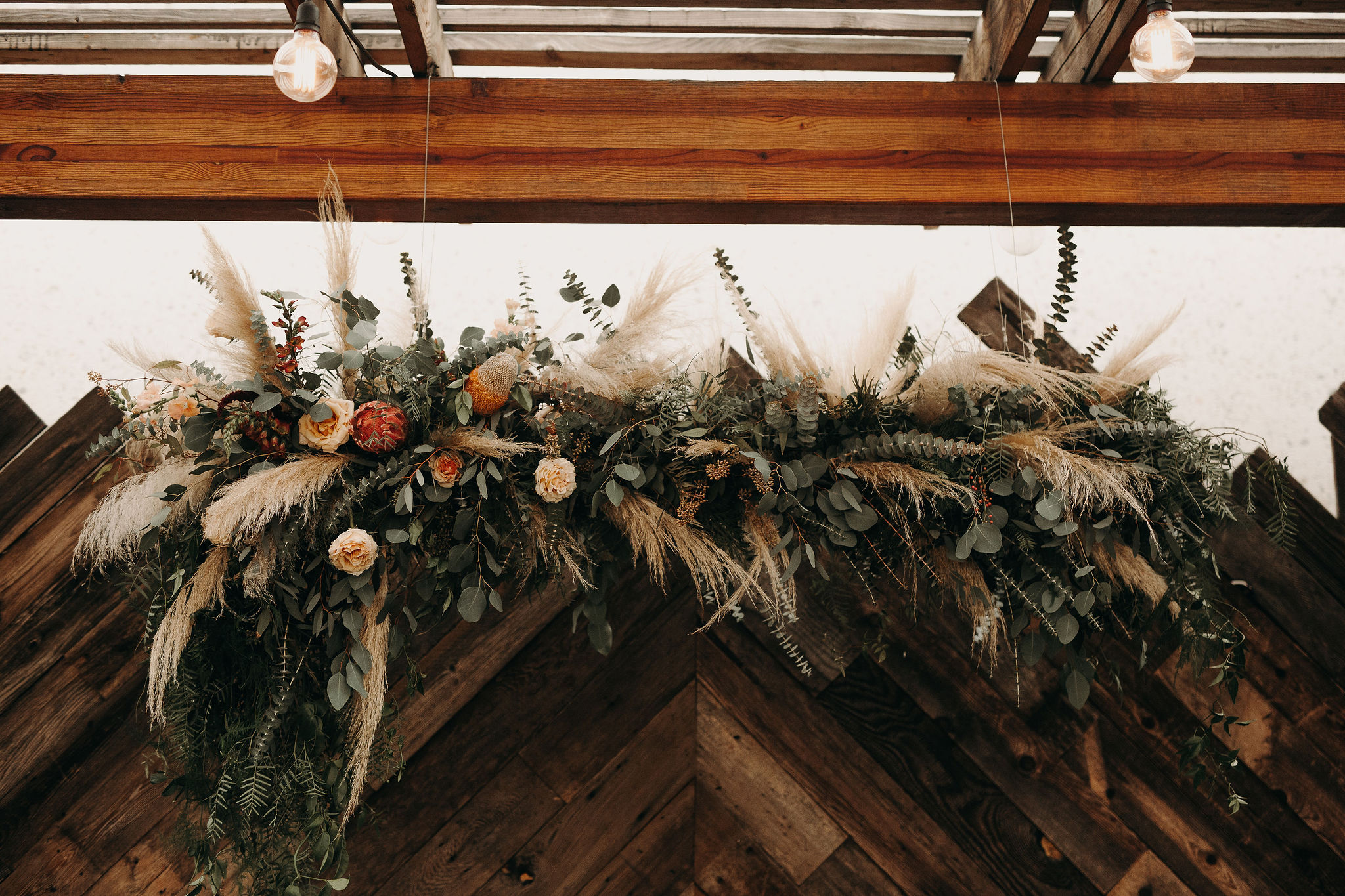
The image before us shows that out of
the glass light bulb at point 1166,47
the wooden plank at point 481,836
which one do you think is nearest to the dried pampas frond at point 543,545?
the wooden plank at point 481,836

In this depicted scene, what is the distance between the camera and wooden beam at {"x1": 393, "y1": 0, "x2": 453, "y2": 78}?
150 centimetres

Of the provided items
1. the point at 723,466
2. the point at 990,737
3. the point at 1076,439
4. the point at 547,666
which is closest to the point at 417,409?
the point at 723,466

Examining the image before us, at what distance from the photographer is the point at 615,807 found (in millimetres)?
1706

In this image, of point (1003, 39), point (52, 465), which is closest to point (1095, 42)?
point (1003, 39)

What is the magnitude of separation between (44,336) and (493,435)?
160 centimetres

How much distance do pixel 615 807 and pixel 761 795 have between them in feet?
1.04

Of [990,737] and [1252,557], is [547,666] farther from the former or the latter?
[1252,557]

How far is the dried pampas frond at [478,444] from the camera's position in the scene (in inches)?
49.6

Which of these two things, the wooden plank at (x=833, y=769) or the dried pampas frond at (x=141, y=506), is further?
the wooden plank at (x=833, y=769)

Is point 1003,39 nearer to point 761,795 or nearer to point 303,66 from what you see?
point 303,66

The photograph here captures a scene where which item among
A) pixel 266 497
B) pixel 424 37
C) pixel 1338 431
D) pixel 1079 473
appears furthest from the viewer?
pixel 1338 431

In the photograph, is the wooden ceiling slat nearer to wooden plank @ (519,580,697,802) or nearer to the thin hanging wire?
the thin hanging wire

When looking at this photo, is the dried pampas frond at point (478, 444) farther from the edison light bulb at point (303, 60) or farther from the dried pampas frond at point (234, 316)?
the edison light bulb at point (303, 60)

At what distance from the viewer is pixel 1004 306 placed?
1755mm
